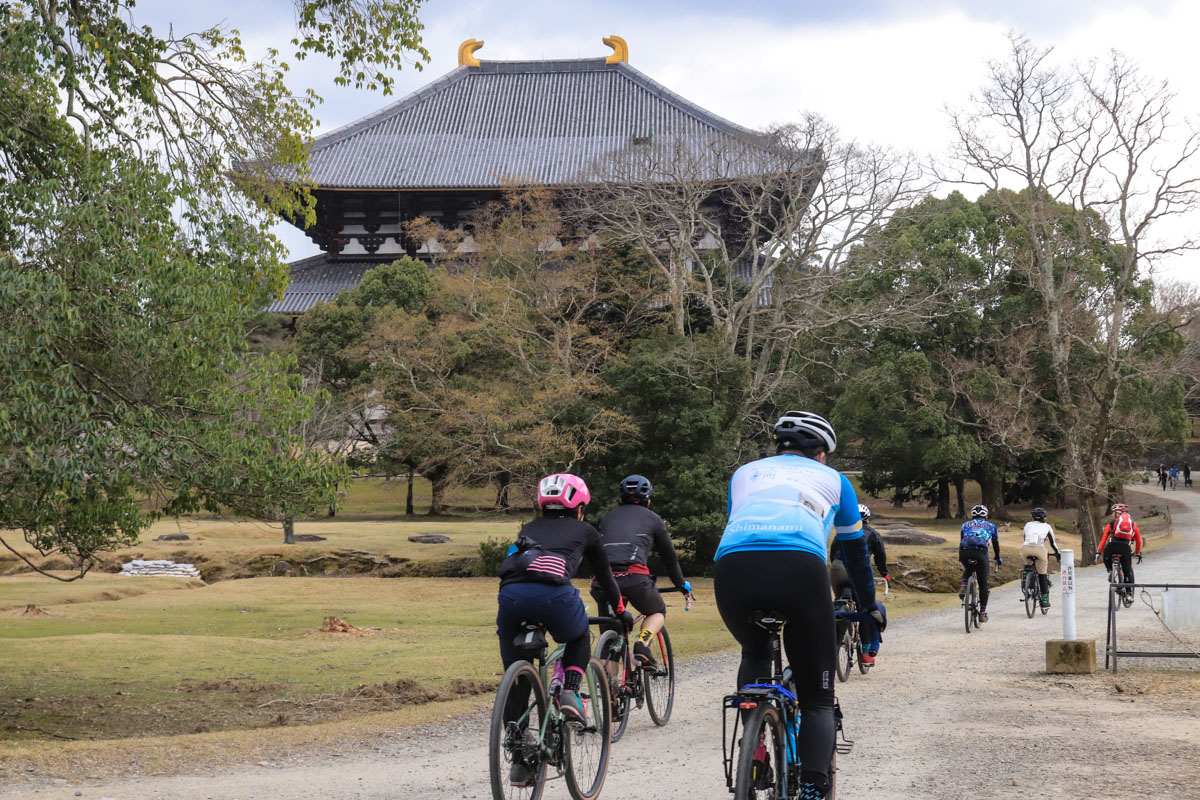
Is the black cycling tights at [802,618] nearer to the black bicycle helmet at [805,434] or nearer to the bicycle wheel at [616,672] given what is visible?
the black bicycle helmet at [805,434]

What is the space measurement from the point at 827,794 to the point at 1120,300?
25.5 meters

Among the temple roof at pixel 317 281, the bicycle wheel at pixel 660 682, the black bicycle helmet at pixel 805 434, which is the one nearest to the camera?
the black bicycle helmet at pixel 805 434

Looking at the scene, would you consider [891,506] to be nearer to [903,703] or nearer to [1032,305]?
[1032,305]

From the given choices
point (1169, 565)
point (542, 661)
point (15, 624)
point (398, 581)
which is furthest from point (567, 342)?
point (542, 661)

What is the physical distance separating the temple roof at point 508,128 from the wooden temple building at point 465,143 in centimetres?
5

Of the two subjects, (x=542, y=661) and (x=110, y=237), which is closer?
(x=542, y=661)

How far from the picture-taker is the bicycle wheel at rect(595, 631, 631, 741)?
686cm

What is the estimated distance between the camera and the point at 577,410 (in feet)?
79.7

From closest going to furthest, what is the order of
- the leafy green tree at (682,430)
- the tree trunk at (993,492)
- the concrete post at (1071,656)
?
the concrete post at (1071,656)
the leafy green tree at (682,430)
the tree trunk at (993,492)

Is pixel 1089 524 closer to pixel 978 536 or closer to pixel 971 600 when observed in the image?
pixel 971 600

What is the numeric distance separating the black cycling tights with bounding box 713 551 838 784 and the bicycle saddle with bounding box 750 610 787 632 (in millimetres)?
20

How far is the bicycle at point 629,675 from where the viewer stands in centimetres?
689

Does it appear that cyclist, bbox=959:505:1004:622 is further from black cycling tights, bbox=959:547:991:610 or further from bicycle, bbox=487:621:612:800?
bicycle, bbox=487:621:612:800

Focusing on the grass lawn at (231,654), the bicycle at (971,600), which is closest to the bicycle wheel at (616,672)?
the grass lawn at (231,654)
